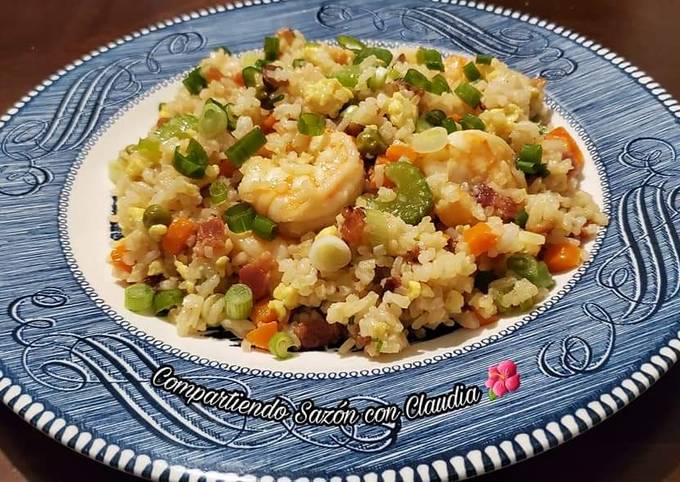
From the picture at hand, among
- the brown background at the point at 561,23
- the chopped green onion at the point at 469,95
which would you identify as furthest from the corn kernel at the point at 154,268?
the chopped green onion at the point at 469,95

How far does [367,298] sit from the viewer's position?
2590 millimetres

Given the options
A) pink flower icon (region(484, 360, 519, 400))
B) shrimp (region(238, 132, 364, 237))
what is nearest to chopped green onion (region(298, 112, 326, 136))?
shrimp (region(238, 132, 364, 237))

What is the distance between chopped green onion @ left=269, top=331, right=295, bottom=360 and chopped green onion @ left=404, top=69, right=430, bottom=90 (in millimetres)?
1261

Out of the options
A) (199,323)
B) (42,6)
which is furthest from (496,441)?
(42,6)

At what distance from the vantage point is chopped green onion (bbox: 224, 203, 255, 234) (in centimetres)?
278

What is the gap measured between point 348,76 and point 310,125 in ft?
1.15

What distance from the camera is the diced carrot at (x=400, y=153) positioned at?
286cm

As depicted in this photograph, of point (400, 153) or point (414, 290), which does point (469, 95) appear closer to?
point (400, 153)

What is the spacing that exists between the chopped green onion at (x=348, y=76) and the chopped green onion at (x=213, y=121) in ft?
1.72

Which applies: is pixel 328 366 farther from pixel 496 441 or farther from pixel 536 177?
pixel 536 177

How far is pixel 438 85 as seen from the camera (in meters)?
3.19

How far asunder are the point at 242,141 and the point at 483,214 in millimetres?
1004

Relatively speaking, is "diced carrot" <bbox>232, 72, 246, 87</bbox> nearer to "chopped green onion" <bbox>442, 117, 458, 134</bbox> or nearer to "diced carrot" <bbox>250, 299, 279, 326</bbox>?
"chopped green onion" <bbox>442, 117, 458, 134</bbox>

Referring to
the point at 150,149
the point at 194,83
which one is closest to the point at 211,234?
the point at 150,149
